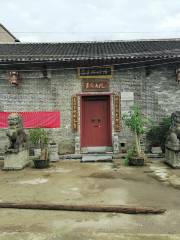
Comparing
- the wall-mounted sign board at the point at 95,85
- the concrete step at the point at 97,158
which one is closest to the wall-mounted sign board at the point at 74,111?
the wall-mounted sign board at the point at 95,85

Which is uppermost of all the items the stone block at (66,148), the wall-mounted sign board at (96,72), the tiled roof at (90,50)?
the tiled roof at (90,50)

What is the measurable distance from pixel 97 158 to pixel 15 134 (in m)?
2.77

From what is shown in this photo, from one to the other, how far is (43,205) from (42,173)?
9.62 ft

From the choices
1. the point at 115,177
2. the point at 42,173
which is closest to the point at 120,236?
the point at 115,177

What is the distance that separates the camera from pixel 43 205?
4648 millimetres

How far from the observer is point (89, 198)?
5.12 m

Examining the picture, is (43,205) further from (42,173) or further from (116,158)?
(116,158)

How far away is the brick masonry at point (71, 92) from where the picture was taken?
416 inches

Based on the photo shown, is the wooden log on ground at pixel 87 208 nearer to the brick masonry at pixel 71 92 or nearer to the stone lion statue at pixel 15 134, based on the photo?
the stone lion statue at pixel 15 134

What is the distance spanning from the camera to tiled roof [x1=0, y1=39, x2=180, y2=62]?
9.81 metres

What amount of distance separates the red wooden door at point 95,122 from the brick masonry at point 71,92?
18.2 inches

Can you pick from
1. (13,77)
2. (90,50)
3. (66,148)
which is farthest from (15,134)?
(90,50)

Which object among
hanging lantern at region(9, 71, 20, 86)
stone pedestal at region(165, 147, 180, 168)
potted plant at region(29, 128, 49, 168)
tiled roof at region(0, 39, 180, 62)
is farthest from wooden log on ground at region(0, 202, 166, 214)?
hanging lantern at region(9, 71, 20, 86)

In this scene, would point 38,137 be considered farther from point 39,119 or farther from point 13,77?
point 13,77
